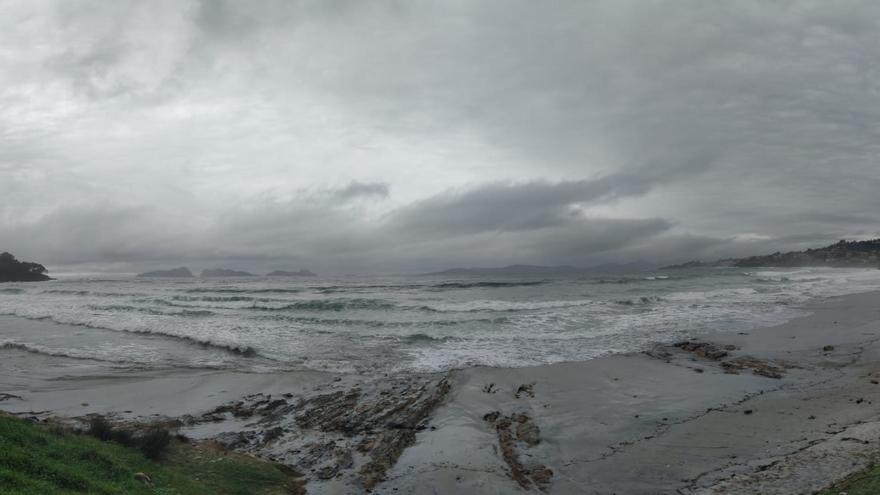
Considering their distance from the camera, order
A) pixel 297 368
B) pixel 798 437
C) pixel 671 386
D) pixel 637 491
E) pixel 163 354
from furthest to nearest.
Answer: pixel 163 354
pixel 297 368
pixel 671 386
pixel 798 437
pixel 637 491

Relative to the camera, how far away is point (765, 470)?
24.9 feet

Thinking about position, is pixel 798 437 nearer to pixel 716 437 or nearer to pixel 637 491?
pixel 716 437

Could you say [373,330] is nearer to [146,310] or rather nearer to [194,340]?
[194,340]

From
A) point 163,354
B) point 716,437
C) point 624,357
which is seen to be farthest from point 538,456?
point 163,354

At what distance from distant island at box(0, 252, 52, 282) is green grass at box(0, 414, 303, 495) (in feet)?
539

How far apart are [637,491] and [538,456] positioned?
210cm

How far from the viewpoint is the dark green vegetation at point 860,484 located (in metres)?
5.85

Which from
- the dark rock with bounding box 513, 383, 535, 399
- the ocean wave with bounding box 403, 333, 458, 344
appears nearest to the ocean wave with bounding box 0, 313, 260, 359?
the ocean wave with bounding box 403, 333, 458, 344

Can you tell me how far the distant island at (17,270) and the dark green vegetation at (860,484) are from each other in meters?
173

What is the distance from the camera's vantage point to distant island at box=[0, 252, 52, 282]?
426 ft

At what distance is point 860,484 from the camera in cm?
611

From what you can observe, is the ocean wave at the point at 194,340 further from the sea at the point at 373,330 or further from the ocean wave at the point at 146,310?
the ocean wave at the point at 146,310

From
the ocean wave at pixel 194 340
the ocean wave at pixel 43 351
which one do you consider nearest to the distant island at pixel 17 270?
the ocean wave at pixel 194 340

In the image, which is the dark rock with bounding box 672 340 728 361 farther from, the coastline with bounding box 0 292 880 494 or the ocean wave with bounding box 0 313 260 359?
the ocean wave with bounding box 0 313 260 359
